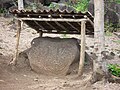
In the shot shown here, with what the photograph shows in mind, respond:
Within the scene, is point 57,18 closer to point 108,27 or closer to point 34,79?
point 34,79

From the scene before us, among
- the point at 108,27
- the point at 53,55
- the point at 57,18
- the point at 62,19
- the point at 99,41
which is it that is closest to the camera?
the point at 99,41

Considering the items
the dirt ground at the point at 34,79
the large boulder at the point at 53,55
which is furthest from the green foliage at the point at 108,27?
the large boulder at the point at 53,55

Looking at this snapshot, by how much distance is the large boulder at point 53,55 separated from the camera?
8711 mm

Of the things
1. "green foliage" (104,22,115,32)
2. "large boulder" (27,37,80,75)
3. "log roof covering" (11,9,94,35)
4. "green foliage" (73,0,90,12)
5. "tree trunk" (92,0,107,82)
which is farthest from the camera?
"green foliage" (73,0,90,12)

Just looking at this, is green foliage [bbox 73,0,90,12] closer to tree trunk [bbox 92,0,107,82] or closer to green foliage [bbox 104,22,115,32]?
green foliage [bbox 104,22,115,32]

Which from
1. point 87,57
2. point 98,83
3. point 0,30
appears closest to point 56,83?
point 98,83

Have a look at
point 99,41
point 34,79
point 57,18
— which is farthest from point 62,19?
point 34,79

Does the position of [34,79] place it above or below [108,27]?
below

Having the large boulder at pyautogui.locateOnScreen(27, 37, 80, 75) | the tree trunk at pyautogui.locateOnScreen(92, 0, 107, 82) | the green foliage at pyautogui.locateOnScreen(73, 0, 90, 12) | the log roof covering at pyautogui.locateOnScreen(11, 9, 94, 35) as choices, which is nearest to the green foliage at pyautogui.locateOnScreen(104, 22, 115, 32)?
the green foliage at pyautogui.locateOnScreen(73, 0, 90, 12)

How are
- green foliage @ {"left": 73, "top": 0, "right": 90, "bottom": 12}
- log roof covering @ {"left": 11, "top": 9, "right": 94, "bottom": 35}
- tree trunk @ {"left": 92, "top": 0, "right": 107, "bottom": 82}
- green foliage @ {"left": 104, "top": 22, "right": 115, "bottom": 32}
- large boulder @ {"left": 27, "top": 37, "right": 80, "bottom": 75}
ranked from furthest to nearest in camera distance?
green foliage @ {"left": 73, "top": 0, "right": 90, "bottom": 12} → green foliage @ {"left": 104, "top": 22, "right": 115, "bottom": 32} → large boulder @ {"left": 27, "top": 37, "right": 80, "bottom": 75} → log roof covering @ {"left": 11, "top": 9, "right": 94, "bottom": 35} → tree trunk @ {"left": 92, "top": 0, "right": 107, "bottom": 82}

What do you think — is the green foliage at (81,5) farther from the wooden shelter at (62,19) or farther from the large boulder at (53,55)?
the large boulder at (53,55)

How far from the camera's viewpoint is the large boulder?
871cm

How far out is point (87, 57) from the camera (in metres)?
9.53

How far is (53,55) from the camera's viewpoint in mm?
8922
